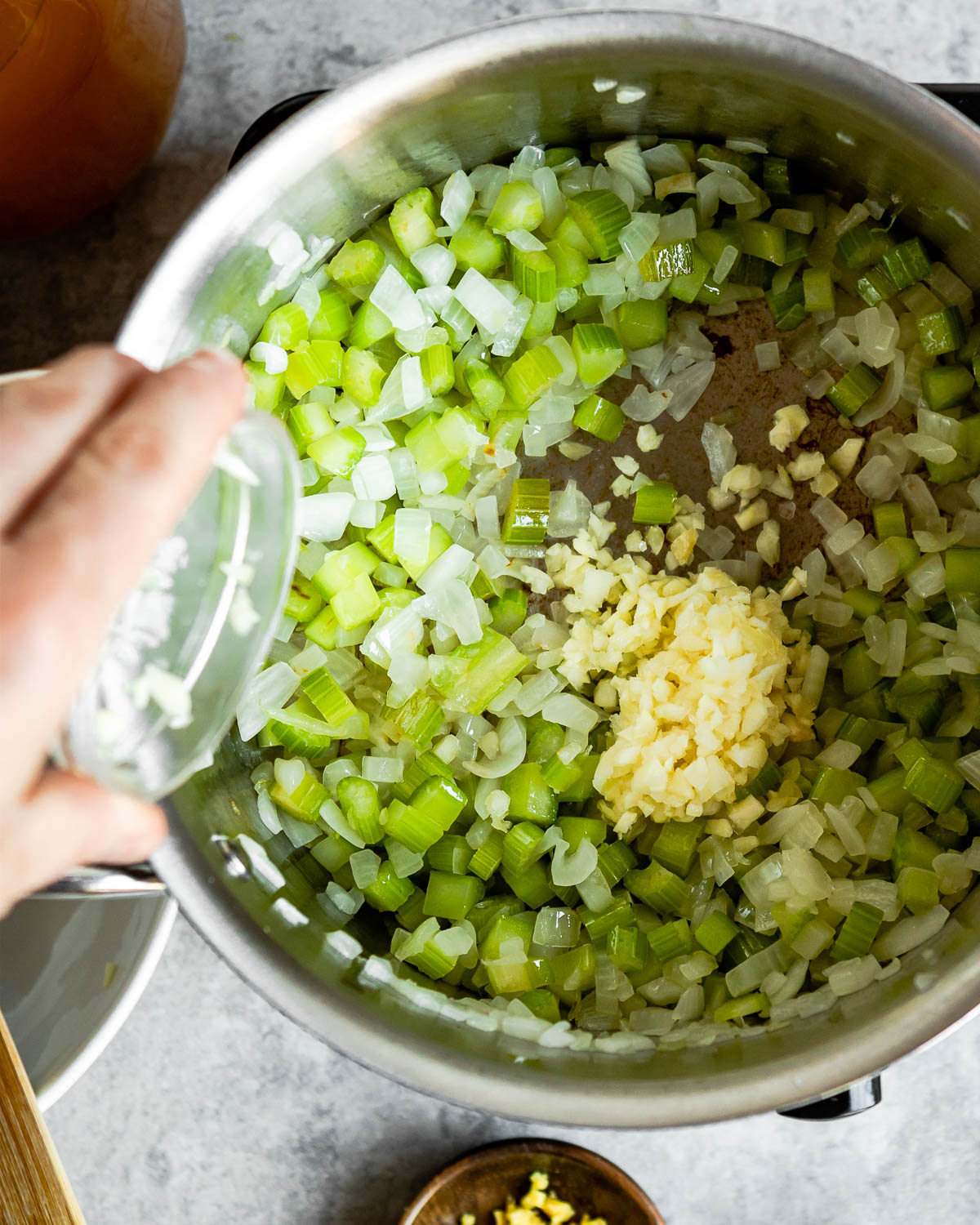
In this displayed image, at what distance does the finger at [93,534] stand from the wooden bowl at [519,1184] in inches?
35.4

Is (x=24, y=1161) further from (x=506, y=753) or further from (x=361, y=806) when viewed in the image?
(x=506, y=753)

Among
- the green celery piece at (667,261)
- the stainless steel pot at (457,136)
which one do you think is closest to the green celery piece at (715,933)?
the stainless steel pot at (457,136)

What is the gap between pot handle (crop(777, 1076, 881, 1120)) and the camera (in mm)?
956

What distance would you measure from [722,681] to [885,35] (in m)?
0.81

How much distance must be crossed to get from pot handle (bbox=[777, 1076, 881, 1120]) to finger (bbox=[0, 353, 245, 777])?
0.79m

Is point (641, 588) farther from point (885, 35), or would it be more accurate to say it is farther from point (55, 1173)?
point (55, 1173)

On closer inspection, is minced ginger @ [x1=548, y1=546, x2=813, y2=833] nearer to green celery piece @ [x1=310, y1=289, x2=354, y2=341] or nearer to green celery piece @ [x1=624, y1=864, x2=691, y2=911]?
green celery piece @ [x1=624, y1=864, x2=691, y2=911]

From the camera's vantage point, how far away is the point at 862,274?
1.09 m

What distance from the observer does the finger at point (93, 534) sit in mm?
491

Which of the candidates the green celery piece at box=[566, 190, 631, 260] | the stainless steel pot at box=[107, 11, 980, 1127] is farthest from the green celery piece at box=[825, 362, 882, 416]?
the green celery piece at box=[566, 190, 631, 260]

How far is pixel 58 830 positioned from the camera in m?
0.56

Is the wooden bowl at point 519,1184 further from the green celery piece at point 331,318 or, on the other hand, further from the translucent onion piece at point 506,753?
the green celery piece at point 331,318

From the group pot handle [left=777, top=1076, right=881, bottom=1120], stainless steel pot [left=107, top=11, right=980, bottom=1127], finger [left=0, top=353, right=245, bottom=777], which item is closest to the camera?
finger [left=0, top=353, right=245, bottom=777]

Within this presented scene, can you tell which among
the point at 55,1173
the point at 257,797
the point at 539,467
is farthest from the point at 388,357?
the point at 55,1173
